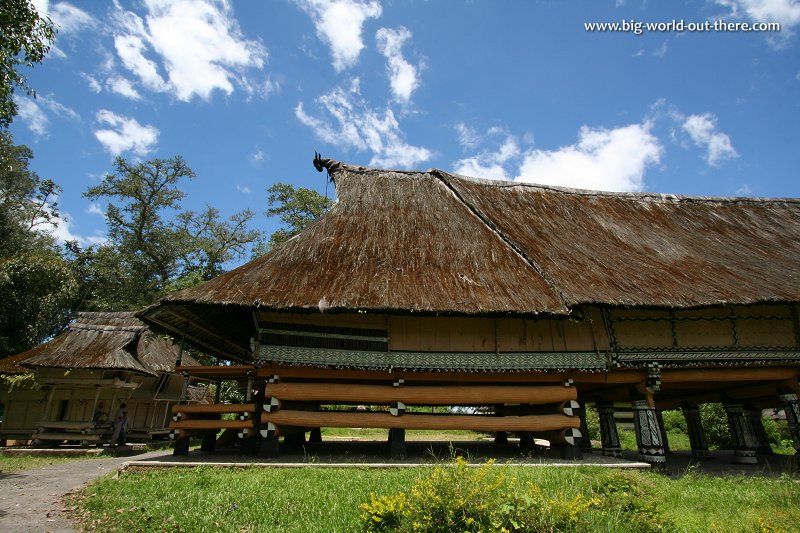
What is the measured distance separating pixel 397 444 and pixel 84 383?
45.5 feet

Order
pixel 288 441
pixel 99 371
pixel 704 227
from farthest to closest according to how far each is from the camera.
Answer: pixel 99 371 → pixel 704 227 → pixel 288 441

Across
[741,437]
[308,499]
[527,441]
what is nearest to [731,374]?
[741,437]

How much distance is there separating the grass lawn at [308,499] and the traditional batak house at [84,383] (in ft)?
34.6

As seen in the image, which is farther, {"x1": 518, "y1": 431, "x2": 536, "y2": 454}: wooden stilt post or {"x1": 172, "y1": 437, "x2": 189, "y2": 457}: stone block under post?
{"x1": 518, "y1": 431, "x2": 536, "y2": 454}: wooden stilt post

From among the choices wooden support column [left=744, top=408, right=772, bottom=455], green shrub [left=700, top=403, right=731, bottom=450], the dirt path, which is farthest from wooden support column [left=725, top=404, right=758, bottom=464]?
the dirt path

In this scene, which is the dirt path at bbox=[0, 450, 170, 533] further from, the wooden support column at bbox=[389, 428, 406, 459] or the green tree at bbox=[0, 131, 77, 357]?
the green tree at bbox=[0, 131, 77, 357]

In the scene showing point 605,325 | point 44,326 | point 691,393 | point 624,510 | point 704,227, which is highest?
point 704,227

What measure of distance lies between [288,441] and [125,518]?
271 inches

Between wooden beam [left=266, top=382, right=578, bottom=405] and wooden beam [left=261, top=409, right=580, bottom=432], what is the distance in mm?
316

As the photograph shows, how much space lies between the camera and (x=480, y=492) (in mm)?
4020

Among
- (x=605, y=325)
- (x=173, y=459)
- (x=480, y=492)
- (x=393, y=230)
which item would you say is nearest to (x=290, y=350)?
(x=173, y=459)

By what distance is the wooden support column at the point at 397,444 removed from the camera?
31.7ft

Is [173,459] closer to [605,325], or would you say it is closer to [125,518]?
[125,518]

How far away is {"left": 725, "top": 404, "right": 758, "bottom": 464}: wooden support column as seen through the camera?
12425 mm
